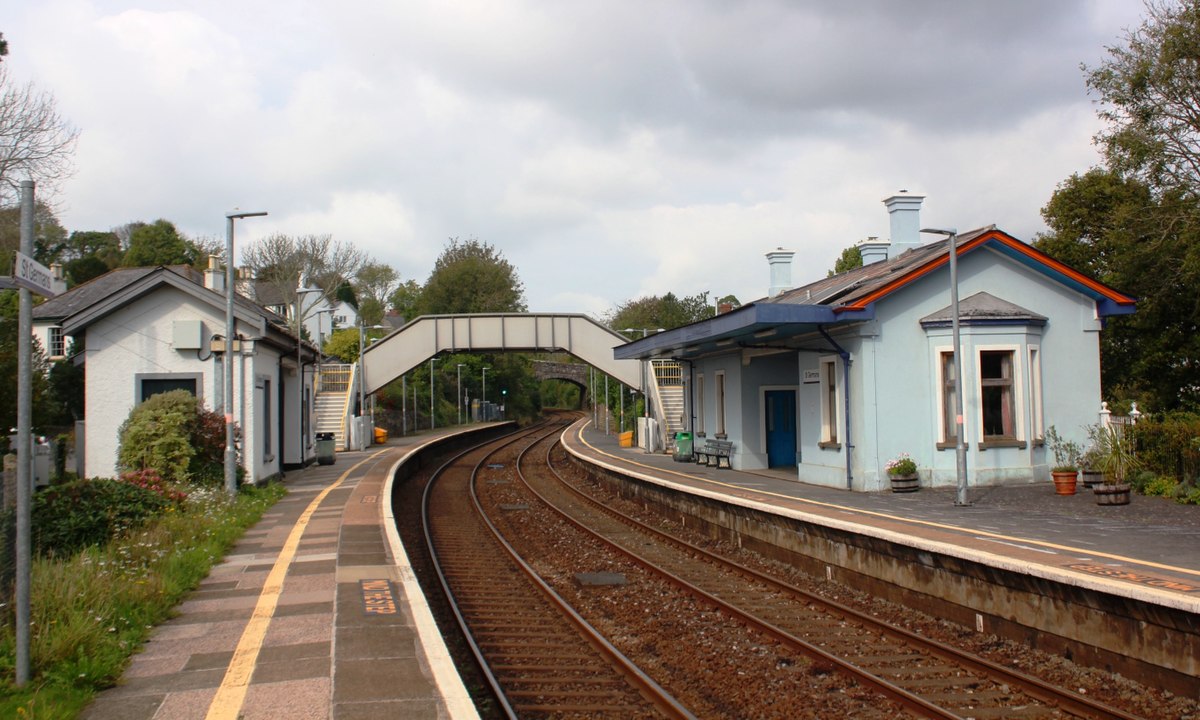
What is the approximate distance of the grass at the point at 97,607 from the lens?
5867 millimetres

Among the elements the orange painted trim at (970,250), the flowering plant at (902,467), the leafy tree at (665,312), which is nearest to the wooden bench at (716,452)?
the flowering plant at (902,467)

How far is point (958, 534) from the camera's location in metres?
10.6

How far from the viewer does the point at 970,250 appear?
16.4 meters

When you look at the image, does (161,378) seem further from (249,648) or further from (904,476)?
(904,476)

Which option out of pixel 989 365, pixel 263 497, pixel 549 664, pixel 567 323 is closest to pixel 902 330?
pixel 989 365

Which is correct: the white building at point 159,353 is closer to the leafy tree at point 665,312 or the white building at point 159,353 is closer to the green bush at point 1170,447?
the green bush at point 1170,447

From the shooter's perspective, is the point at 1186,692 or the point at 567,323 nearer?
the point at 1186,692

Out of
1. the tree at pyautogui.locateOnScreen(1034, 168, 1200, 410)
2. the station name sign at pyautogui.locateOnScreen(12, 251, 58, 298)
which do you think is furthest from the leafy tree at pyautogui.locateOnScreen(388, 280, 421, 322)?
the station name sign at pyautogui.locateOnScreen(12, 251, 58, 298)

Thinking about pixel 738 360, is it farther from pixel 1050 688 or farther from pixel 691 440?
pixel 1050 688

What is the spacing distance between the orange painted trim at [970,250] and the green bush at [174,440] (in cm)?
1215

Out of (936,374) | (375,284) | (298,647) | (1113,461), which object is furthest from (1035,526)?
(375,284)

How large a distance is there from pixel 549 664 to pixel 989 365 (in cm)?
1136

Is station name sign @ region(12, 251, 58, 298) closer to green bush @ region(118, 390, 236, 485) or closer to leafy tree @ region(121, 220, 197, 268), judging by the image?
green bush @ region(118, 390, 236, 485)

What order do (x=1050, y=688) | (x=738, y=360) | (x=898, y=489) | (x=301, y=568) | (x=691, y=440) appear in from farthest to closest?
1. (x=691, y=440)
2. (x=738, y=360)
3. (x=898, y=489)
4. (x=301, y=568)
5. (x=1050, y=688)
